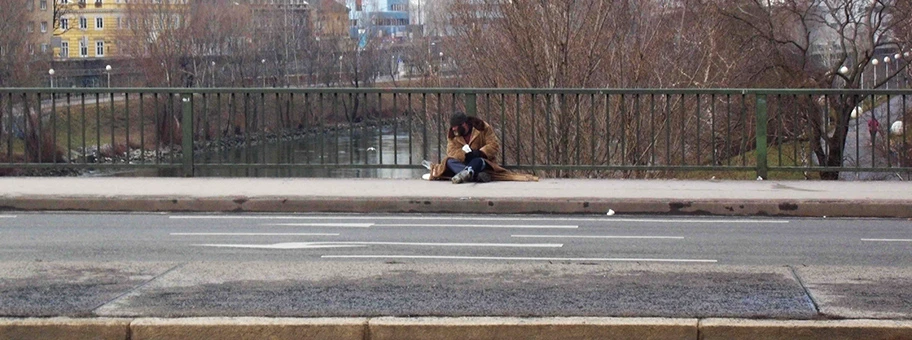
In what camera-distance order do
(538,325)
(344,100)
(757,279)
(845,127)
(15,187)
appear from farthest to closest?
(845,127) < (344,100) < (15,187) < (757,279) < (538,325)

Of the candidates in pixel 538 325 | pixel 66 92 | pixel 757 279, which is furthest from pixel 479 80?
pixel 538 325

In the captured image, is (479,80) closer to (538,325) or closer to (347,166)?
(347,166)

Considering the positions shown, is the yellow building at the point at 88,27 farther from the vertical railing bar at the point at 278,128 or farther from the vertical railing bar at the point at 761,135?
the vertical railing bar at the point at 761,135

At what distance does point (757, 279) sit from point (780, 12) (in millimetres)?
34623

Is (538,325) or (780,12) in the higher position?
(780,12)

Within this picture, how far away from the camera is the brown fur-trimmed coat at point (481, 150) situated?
49.5ft

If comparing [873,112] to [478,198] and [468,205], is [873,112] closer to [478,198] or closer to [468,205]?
[478,198]

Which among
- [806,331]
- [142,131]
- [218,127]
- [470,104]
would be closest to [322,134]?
[218,127]

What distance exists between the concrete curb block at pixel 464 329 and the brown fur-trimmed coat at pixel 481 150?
8.67 meters

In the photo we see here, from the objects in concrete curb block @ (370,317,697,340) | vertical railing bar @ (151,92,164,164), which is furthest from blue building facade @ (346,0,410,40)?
concrete curb block @ (370,317,697,340)

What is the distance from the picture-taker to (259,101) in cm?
1597

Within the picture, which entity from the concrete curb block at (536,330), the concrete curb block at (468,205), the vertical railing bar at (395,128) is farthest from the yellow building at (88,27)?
the concrete curb block at (536,330)

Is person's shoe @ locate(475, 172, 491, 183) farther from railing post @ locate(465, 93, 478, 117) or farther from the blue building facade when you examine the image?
the blue building facade

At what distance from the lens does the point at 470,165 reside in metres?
15.0
